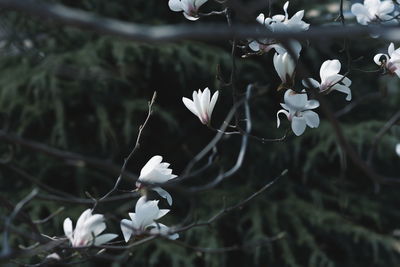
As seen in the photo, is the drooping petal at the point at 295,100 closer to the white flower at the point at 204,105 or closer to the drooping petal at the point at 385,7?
the white flower at the point at 204,105

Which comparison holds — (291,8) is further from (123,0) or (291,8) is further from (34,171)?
(34,171)

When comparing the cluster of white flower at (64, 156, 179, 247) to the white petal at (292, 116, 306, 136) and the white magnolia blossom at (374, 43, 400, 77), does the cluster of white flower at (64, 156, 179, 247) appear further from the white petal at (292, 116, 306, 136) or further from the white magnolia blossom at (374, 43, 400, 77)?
the white magnolia blossom at (374, 43, 400, 77)

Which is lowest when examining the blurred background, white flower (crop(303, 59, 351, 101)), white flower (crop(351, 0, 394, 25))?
the blurred background

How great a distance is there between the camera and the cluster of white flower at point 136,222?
79cm

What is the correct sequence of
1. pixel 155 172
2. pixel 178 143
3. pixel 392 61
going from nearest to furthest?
pixel 155 172
pixel 392 61
pixel 178 143

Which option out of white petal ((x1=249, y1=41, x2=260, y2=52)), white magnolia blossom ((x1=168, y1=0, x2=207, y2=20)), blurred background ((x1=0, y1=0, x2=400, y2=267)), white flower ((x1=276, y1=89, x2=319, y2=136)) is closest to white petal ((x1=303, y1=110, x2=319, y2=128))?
white flower ((x1=276, y1=89, x2=319, y2=136))

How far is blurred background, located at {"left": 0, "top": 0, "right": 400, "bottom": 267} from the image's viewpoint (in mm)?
2160

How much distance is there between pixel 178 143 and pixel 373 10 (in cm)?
135

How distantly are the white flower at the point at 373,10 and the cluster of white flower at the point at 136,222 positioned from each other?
47 cm

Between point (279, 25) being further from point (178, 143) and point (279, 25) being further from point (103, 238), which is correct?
point (178, 143)

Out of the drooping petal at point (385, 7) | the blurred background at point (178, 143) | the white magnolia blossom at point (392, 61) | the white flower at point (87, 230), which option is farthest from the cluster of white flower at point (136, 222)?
the blurred background at point (178, 143)

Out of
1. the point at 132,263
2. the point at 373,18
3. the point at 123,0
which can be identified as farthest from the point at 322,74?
the point at 123,0

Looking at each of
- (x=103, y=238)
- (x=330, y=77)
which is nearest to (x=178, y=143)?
(x=330, y=77)

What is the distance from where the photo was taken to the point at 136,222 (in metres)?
0.86
